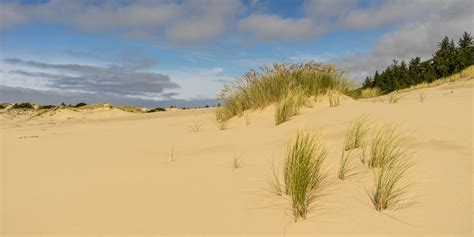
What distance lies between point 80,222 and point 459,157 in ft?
8.65

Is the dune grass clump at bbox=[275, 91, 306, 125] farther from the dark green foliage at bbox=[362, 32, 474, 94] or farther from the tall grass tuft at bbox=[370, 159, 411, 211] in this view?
the dark green foliage at bbox=[362, 32, 474, 94]

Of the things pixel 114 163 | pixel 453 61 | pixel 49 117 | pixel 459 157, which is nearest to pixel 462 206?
pixel 459 157

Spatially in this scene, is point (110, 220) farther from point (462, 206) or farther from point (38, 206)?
point (462, 206)

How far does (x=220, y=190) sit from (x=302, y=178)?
65 cm

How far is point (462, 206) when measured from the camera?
91.8 inches

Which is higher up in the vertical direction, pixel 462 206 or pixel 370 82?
pixel 370 82

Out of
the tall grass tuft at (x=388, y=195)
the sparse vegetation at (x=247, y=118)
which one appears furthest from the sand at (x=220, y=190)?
the sparse vegetation at (x=247, y=118)

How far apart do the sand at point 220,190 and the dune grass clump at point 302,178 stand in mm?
69

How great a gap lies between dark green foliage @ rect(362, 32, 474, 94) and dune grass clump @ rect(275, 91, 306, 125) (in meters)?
28.9

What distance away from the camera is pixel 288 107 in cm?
621

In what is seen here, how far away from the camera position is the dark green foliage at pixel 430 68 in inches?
1278

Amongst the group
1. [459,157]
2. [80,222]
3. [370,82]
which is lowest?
[80,222]

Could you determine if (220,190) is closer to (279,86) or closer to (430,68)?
(279,86)

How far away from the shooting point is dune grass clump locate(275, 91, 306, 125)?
599 centimetres
